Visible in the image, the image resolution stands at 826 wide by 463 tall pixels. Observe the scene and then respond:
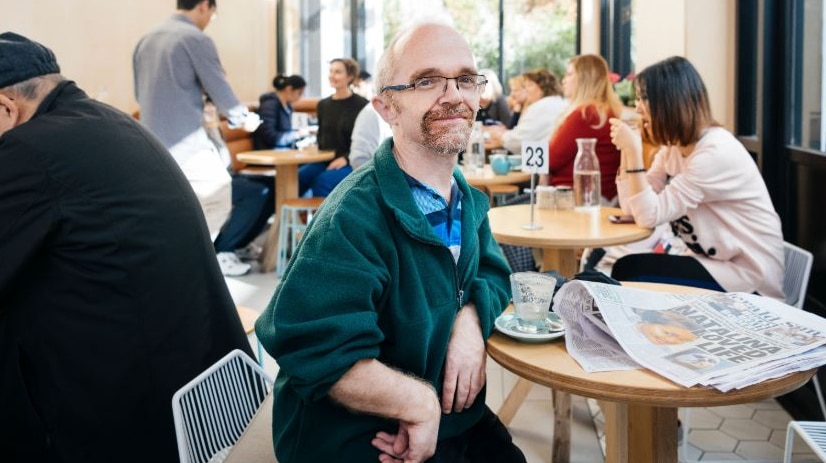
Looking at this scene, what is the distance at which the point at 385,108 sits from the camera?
1.46 m

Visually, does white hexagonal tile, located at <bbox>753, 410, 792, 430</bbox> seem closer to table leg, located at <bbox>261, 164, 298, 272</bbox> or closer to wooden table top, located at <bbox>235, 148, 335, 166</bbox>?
wooden table top, located at <bbox>235, 148, 335, 166</bbox>

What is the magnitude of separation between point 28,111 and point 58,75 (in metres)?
0.12

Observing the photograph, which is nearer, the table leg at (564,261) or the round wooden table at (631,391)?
the round wooden table at (631,391)

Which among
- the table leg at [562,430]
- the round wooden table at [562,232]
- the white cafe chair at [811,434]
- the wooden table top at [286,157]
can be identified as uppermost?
the wooden table top at [286,157]

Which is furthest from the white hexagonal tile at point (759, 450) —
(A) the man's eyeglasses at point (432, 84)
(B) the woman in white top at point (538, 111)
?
(B) the woman in white top at point (538, 111)

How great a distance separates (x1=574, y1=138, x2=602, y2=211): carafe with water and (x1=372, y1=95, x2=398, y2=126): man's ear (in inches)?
72.2

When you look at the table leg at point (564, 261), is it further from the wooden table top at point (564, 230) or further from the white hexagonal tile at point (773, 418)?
the white hexagonal tile at point (773, 418)

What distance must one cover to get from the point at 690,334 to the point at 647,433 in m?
0.33

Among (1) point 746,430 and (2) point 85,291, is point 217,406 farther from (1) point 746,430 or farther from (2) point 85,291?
(1) point 746,430

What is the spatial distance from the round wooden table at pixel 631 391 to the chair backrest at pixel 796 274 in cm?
91

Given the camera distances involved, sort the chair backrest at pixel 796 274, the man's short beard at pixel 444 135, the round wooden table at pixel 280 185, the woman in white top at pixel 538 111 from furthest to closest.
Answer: the round wooden table at pixel 280 185
the woman in white top at pixel 538 111
the chair backrest at pixel 796 274
the man's short beard at pixel 444 135

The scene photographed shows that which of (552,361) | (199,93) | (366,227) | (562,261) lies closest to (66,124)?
(366,227)

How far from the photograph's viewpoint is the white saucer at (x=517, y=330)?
4.85 feet

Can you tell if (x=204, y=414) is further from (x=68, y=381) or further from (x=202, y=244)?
(x=202, y=244)
